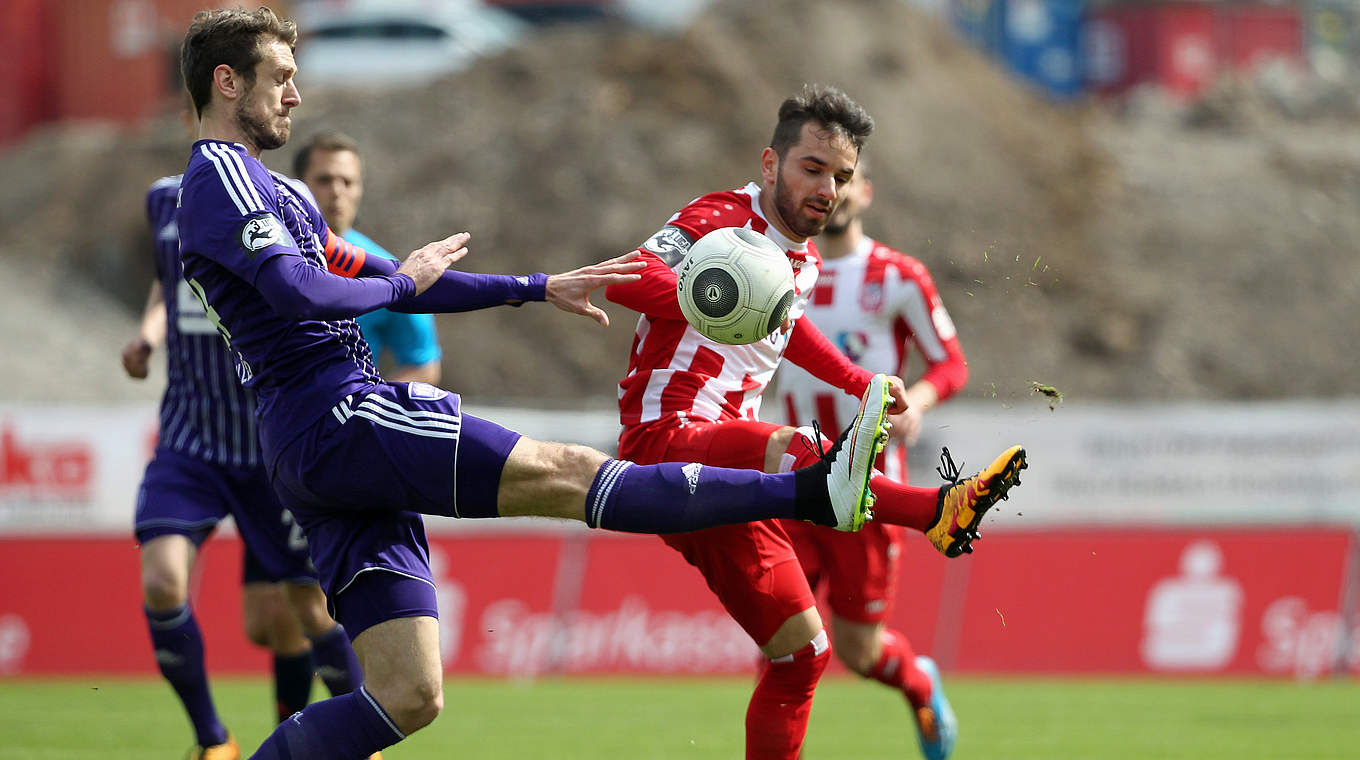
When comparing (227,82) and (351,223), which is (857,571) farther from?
(227,82)

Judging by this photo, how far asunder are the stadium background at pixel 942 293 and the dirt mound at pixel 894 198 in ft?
0.22

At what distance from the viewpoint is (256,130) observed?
4.77m

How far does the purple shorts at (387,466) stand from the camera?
4.57 metres

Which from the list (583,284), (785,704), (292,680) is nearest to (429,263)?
(583,284)

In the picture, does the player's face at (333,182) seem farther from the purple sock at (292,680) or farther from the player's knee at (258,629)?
the purple sock at (292,680)

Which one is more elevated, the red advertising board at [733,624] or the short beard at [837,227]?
the short beard at [837,227]

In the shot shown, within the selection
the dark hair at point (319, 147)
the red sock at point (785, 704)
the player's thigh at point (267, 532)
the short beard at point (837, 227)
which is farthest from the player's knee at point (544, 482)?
the short beard at point (837, 227)

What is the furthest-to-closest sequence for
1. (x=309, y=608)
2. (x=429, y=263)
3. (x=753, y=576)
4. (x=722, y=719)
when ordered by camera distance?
(x=722, y=719) < (x=309, y=608) < (x=753, y=576) < (x=429, y=263)

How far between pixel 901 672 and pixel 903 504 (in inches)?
105

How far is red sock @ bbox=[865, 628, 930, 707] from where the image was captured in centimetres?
723

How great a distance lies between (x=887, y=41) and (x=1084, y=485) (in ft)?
49.7

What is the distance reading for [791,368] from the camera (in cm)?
761

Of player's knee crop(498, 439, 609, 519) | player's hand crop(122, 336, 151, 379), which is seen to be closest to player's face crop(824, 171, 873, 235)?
player's knee crop(498, 439, 609, 519)

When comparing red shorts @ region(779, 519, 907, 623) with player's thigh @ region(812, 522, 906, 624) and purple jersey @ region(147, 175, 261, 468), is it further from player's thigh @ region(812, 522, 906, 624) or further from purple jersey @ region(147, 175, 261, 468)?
purple jersey @ region(147, 175, 261, 468)
